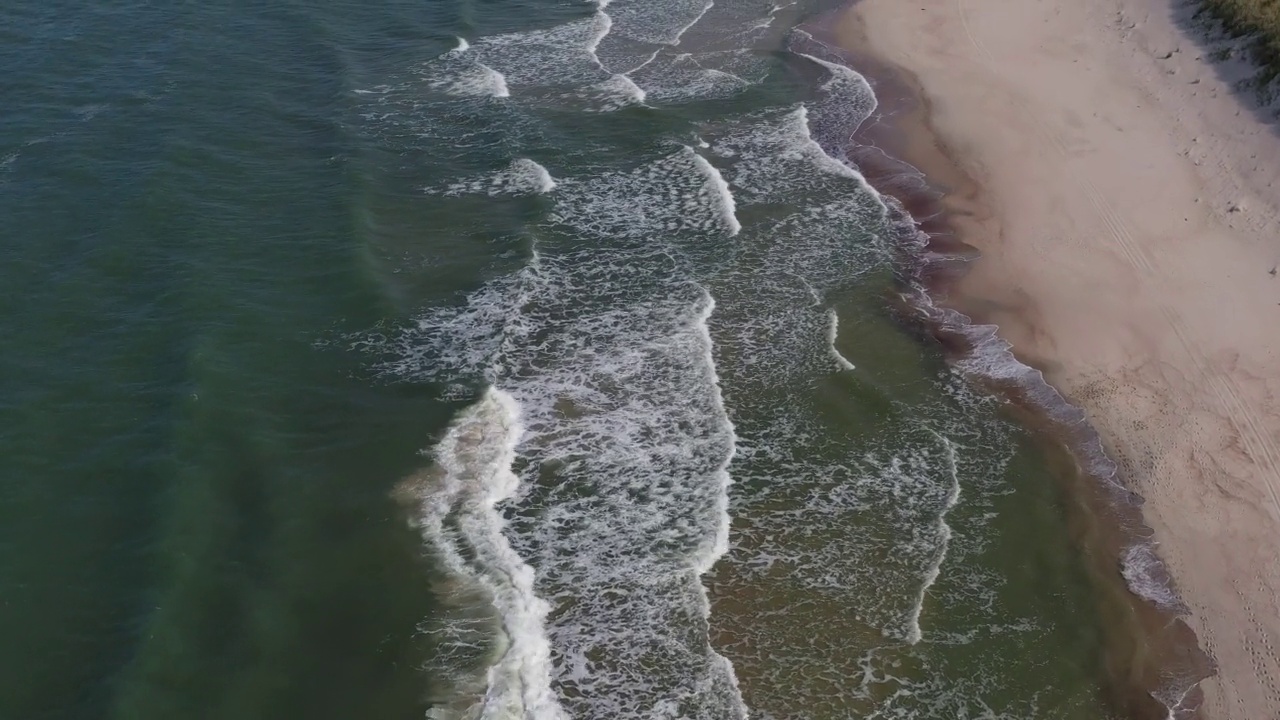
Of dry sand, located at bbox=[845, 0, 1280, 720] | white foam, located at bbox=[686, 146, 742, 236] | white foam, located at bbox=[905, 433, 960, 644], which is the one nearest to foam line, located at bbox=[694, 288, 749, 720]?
white foam, located at bbox=[905, 433, 960, 644]

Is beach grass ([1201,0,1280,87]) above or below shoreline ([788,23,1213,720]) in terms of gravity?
above

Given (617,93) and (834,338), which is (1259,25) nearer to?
(834,338)

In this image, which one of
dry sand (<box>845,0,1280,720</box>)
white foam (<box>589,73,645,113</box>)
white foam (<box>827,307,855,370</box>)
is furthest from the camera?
white foam (<box>589,73,645,113</box>)

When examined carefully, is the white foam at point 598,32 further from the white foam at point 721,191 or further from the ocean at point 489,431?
the white foam at point 721,191

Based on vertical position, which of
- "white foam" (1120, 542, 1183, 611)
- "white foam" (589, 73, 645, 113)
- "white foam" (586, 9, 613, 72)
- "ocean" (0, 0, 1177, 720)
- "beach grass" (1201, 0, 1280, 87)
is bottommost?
"white foam" (586, 9, 613, 72)

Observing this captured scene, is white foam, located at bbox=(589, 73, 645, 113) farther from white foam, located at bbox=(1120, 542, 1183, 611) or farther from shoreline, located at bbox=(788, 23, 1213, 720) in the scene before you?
white foam, located at bbox=(1120, 542, 1183, 611)

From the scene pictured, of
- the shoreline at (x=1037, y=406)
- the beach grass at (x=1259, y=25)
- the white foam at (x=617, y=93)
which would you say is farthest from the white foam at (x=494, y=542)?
the beach grass at (x=1259, y=25)

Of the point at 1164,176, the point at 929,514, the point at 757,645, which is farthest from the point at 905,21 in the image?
the point at 757,645
